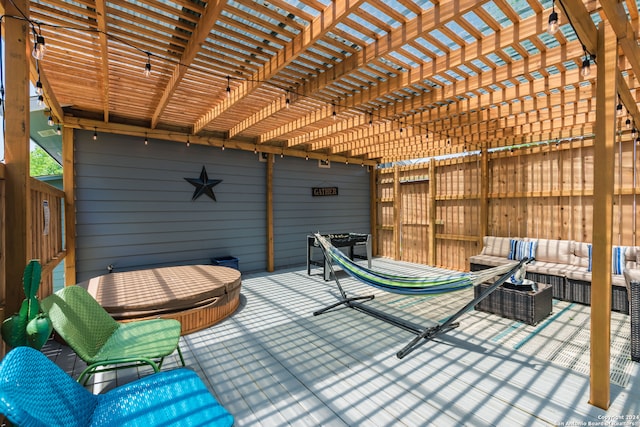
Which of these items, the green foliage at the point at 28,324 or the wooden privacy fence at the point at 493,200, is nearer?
the green foliage at the point at 28,324

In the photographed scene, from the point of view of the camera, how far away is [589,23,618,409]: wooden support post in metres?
2.15

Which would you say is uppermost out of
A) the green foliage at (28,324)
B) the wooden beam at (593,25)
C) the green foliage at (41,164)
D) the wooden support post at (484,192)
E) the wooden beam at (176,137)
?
the green foliage at (41,164)

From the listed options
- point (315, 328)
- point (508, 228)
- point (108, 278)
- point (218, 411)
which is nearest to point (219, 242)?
point (108, 278)

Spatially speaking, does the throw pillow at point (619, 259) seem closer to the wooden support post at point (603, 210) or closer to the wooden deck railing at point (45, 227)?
the wooden support post at point (603, 210)

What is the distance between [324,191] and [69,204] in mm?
5349

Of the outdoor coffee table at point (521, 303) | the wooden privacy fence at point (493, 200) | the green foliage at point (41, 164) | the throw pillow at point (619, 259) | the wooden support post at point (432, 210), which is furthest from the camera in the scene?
the green foliage at point (41, 164)

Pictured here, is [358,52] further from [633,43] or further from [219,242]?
[219,242]

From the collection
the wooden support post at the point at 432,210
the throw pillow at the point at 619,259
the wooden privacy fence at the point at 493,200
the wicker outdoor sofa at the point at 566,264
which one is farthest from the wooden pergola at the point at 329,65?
the wooden support post at the point at 432,210

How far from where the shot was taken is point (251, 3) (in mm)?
2322

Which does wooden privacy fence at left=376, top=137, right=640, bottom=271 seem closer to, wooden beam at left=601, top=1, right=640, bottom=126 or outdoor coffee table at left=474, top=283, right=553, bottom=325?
outdoor coffee table at left=474, top=283, right=553, bottom=325

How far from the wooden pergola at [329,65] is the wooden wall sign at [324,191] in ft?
9.56

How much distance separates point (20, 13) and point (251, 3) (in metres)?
1.49

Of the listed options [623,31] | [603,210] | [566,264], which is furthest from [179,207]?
[566,264]

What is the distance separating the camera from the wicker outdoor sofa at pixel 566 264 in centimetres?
420
